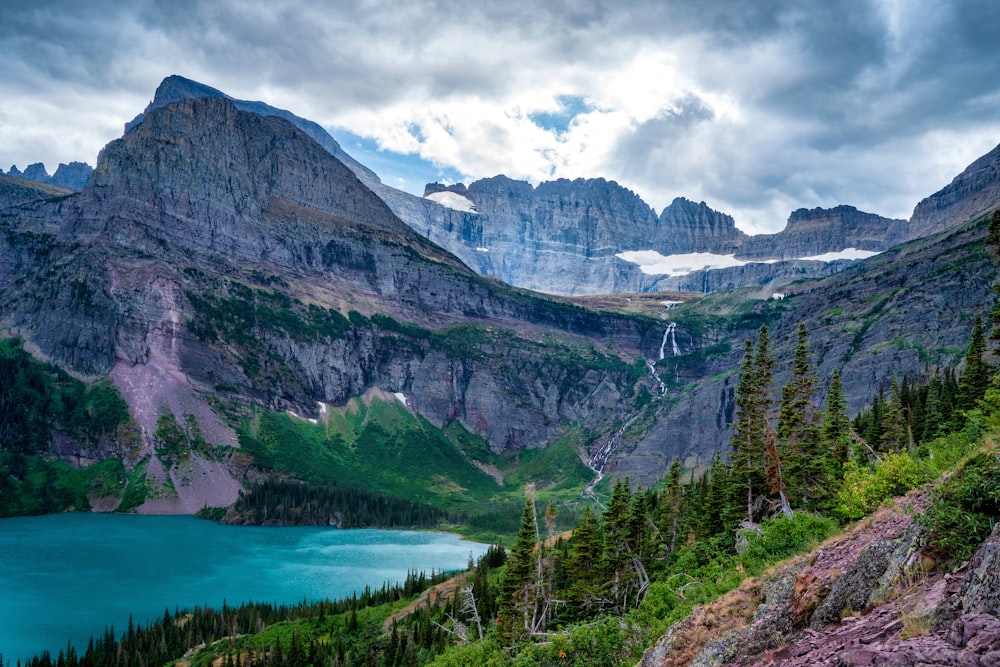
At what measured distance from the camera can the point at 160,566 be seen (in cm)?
12769

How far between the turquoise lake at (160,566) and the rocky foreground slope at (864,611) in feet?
334

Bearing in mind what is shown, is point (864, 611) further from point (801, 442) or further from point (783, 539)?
point (801, 442)

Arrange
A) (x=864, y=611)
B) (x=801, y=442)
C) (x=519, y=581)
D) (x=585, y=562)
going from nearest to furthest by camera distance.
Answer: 1. (x=864, y=611)
2. (x=801, y=442)
3. (x=519, y=581)
4. (x=585, y=562)

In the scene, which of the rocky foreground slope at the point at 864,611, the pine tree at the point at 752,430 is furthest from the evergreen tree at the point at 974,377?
the rocky foreground slope at the point at 864,611

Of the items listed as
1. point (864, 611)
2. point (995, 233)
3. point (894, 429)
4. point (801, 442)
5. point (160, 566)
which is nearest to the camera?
point (864, 611)

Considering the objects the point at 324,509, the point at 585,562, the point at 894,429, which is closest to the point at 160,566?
the point at 324,509

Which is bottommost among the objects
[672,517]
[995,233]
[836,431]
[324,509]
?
[324,509]

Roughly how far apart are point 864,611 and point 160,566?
14646 cm

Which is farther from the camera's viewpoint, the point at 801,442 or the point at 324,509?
the point at 324,509

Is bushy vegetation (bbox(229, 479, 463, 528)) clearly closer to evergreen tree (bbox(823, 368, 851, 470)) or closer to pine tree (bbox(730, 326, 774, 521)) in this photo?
evergreen tree (bbox(823, 368, 851, 470))

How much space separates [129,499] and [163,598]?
84761 millimetres

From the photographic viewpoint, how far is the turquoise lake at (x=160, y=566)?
318 ft

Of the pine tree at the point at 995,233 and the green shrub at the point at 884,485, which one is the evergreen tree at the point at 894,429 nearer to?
the pine tree at the point at 995,233

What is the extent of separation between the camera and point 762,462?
4019cm
